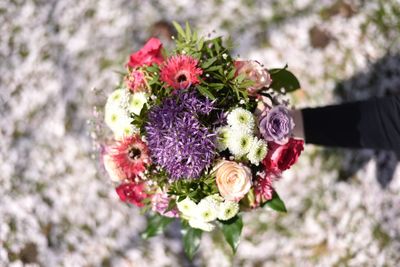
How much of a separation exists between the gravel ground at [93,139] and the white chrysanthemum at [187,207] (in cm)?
133

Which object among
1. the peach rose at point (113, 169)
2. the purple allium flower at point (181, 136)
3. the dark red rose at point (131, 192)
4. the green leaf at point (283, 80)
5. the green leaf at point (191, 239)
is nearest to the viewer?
the purple allium flower at point (181, 136)

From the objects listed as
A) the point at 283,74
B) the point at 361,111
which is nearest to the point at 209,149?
the point at 283,74

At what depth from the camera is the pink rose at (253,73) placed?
5.62 ft

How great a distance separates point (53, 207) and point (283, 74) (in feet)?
5.84

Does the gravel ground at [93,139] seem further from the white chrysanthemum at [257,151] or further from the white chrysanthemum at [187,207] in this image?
the white chrysanthemum at [257,151]

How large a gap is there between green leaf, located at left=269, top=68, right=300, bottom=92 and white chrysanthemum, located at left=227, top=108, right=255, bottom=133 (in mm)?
398

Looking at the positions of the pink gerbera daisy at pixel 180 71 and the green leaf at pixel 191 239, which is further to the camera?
the green leaf at pixel 191 239

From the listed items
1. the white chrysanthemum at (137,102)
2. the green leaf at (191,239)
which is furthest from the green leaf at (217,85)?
the green leaf at (191,239)

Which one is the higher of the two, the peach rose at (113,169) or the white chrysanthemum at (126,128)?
the white chrysanthemum at (126,128)

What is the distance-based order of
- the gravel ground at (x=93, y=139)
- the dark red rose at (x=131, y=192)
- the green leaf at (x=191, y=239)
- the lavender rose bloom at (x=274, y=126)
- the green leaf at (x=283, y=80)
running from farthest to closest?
the gravel ground at (x=93, y=139) → the green leaf at (x=191, y=239) → the green leaf at (x=283, y=80) → the dark red rose at (x=131, y=192) → the lavender rose bloom at (x=274, y=126)

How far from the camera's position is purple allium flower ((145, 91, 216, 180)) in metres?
1.52

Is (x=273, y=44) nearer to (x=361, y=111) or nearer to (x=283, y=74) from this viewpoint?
(x=361, y=111)

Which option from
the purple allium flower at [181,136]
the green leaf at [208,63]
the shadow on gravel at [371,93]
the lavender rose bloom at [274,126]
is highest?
the green leaf at [208,63]

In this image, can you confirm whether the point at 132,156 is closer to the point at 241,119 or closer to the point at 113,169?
the point at 113,169
